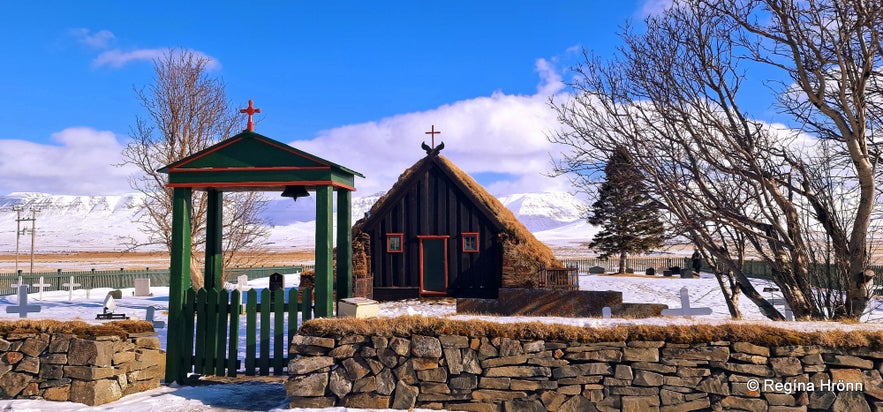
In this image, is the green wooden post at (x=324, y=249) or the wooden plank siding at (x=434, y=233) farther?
the wooden plank siding at (x=434, y=233)

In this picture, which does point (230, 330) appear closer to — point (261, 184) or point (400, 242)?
point (261, 184)

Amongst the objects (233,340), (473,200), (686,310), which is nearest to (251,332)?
(233,340)

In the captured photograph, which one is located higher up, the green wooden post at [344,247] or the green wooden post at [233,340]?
the green wooden post at [344,247]

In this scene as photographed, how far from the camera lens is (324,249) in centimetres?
780

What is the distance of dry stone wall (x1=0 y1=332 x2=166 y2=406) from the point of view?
6.89 m

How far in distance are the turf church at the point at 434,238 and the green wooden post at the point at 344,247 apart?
11.4 m

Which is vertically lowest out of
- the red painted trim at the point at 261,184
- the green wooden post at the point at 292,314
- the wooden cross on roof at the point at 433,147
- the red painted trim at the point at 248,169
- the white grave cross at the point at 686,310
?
the white grave cross at the point at 686,310

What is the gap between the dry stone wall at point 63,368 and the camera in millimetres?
6887

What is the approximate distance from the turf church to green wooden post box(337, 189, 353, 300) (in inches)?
450

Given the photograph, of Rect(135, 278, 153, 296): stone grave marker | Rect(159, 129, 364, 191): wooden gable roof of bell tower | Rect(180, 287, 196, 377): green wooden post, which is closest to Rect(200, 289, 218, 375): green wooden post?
Rect(180, 287, 196, 377): green wooden post

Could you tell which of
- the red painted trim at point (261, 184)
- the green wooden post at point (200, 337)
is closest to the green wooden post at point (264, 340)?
the green wooden post at point (200, 337)

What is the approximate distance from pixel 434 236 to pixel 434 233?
16cm

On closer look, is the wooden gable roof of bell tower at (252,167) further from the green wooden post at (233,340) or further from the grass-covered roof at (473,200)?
the grass-covered roof at (473,200)

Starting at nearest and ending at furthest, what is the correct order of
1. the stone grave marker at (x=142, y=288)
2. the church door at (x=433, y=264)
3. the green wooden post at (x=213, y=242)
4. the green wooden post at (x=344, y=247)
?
the green wooden post at (x=344, y=247), the green wooden post at (x=213, y=242), the church door at (x=433, y=264), the stone grave marker at (x=142, y=288)
